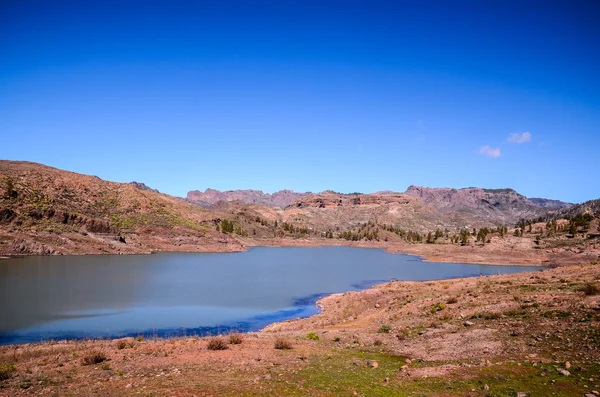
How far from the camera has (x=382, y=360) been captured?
62.8 feet

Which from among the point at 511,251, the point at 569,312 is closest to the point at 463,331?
the point at 569,312

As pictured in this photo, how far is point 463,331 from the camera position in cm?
2289

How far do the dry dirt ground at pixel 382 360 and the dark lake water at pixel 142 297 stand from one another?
11487 millimetres

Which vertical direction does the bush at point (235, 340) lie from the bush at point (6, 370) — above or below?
below

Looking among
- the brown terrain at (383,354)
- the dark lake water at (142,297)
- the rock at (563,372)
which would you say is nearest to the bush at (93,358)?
the brown terrain at (383,354)

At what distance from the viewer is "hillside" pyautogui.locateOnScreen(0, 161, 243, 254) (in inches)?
3526

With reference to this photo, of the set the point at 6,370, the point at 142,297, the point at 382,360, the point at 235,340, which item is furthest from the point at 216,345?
the point at 142,297

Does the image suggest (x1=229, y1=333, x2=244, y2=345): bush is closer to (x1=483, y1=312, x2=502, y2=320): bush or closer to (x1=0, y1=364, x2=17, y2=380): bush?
(x1=0, y1=364, x2=17, y2=380): bush

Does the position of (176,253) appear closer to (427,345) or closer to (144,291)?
(144,291)

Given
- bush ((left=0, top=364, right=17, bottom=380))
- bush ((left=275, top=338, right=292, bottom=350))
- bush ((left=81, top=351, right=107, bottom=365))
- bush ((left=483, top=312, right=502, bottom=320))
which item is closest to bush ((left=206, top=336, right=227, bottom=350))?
bush ((left=275, top=338, right=292, bottom=350))

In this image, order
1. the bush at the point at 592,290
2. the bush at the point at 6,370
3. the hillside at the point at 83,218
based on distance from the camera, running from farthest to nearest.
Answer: the hillside at the point at 83,218 < the bush at the point at 592,290 < the bush at the point at 6,370

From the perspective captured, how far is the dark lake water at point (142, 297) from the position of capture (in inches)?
1346

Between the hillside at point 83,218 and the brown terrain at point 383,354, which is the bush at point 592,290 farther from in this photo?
the hillside at point 83,218

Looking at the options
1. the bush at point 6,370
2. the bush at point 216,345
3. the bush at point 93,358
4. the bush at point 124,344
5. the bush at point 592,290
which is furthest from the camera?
the bush at point 592,290
